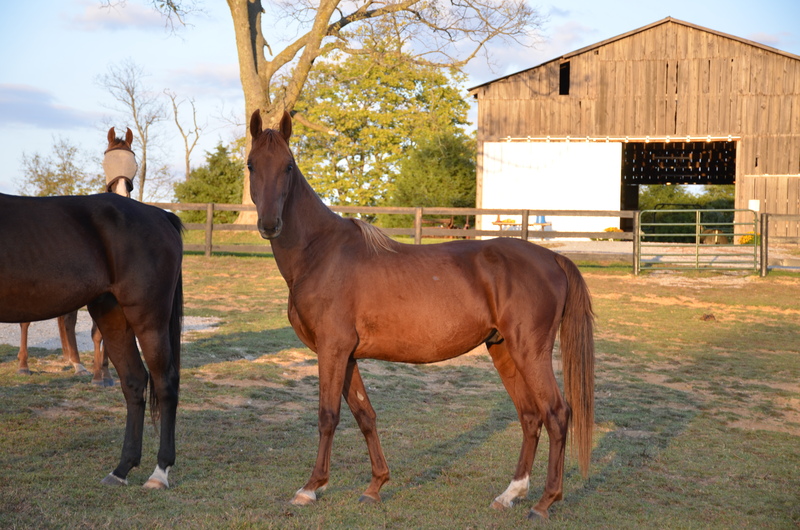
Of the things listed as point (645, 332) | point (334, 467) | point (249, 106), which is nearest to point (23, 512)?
point (334, 467)

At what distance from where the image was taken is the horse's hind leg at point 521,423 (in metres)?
4.16

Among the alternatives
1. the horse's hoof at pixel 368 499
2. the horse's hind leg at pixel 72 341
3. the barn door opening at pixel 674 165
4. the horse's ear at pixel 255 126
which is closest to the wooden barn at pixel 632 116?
the barn door opening at pixel 674 165

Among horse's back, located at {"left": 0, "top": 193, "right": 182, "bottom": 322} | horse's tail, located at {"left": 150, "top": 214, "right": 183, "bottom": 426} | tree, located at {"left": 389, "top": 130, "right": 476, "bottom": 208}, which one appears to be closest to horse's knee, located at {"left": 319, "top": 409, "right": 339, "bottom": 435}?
horse's tail, located at {"left": 150, "top": 214, "right": 183, "bottom": 426}

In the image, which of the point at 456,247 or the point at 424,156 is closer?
the point at 456,247

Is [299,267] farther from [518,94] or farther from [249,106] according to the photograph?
[518,94]

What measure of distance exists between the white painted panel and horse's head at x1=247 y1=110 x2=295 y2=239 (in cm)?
2429

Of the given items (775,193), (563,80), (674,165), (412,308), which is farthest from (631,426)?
(674,165)

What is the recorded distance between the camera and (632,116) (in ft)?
→ 88.2

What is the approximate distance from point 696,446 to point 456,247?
267cm

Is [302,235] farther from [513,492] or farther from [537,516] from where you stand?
[537,516]

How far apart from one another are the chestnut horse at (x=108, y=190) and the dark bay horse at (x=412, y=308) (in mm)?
2752

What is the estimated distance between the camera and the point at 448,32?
72.9 feet

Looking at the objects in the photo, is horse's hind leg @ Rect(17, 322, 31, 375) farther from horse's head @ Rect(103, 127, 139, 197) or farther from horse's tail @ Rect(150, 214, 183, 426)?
horse's tail @ Rect(150, 214, 183, 426)

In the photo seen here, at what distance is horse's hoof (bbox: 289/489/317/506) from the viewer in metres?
4.00
